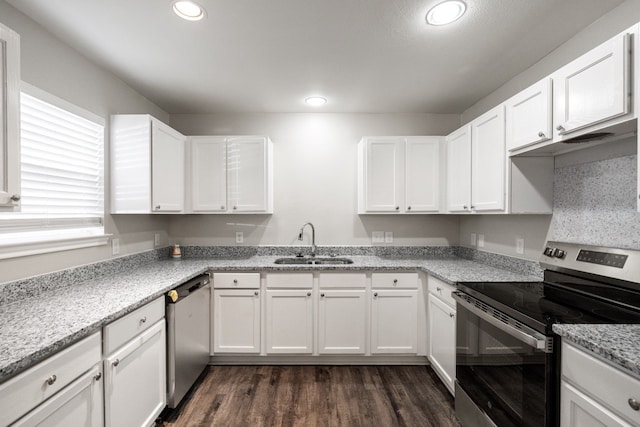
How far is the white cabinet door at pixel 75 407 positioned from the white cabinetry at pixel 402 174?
2305 millimetres

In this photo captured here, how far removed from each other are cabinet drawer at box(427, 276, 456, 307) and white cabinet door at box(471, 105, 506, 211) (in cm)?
64

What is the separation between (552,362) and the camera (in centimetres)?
121

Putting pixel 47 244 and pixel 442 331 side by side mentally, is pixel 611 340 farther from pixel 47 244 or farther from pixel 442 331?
pixel 47 244

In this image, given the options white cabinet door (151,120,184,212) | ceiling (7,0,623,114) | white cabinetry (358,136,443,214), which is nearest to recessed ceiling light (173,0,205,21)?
ceiling (7,0,623,114)

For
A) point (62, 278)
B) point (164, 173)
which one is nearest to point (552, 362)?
point (62, 278)

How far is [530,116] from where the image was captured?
5.62 feet

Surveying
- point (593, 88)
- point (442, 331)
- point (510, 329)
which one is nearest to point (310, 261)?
point (442, 331)

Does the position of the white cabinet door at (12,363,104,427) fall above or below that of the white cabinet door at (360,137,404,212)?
below

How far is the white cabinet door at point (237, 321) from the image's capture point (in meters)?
2.58

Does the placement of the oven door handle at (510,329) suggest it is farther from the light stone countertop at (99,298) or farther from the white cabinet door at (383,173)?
the white cabinet door at (383,173)

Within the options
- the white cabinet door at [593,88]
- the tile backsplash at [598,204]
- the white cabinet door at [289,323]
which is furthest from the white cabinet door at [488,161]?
the white cabinet door at [289,323]

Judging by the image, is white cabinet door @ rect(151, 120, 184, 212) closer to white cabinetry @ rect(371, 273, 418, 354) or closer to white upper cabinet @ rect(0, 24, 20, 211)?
white upper cabinet @ rect(0, 24, 20, 211)

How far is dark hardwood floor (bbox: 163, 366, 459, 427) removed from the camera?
1.94 metres

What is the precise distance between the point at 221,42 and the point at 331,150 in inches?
62.2
